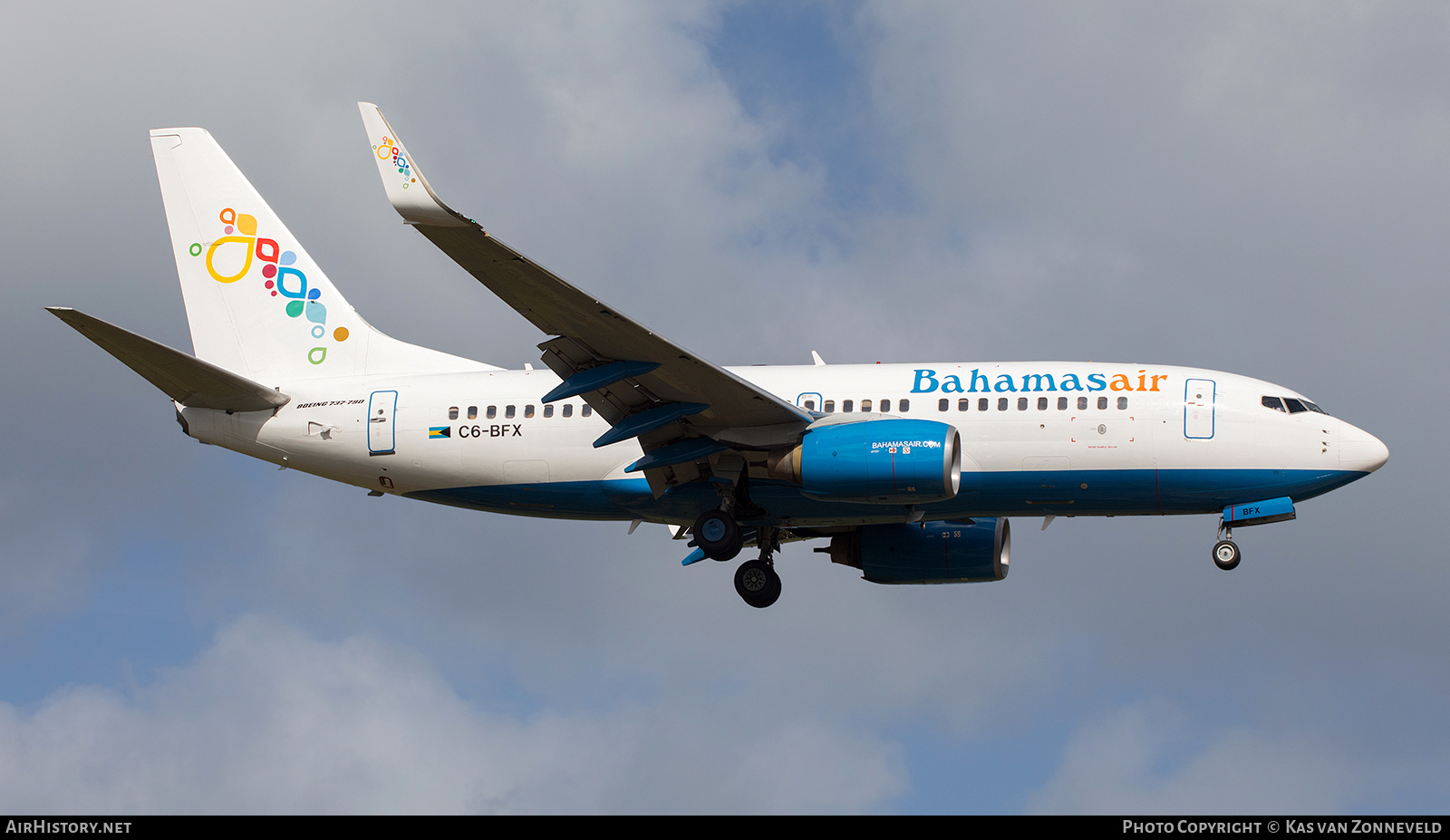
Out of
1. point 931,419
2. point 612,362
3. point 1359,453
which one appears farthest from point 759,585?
point 1359,453

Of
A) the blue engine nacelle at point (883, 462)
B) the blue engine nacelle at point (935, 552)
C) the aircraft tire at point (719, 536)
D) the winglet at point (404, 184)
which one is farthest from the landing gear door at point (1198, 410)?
the winglet at point (404, 184)

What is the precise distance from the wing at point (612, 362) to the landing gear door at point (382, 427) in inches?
221

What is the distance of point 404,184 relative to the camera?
25.4 metres

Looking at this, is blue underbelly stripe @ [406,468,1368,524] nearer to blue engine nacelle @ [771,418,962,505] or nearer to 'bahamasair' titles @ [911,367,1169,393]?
blue engine nacelle @ [771,418,962,505]

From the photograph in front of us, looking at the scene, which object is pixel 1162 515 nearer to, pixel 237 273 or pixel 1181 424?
pixel 1181 424

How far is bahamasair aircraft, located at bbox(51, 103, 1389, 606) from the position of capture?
103 ft

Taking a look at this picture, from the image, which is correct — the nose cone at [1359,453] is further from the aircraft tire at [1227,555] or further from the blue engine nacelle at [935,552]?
the blue engine nacelle at [935,552]

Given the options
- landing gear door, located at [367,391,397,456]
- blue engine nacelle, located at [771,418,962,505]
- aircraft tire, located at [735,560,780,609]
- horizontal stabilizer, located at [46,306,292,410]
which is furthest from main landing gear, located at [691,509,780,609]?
horizontal stabilizer, located at [46,306,292,410]

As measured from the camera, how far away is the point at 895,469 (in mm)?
31078

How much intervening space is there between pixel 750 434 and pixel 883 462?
3218mm
